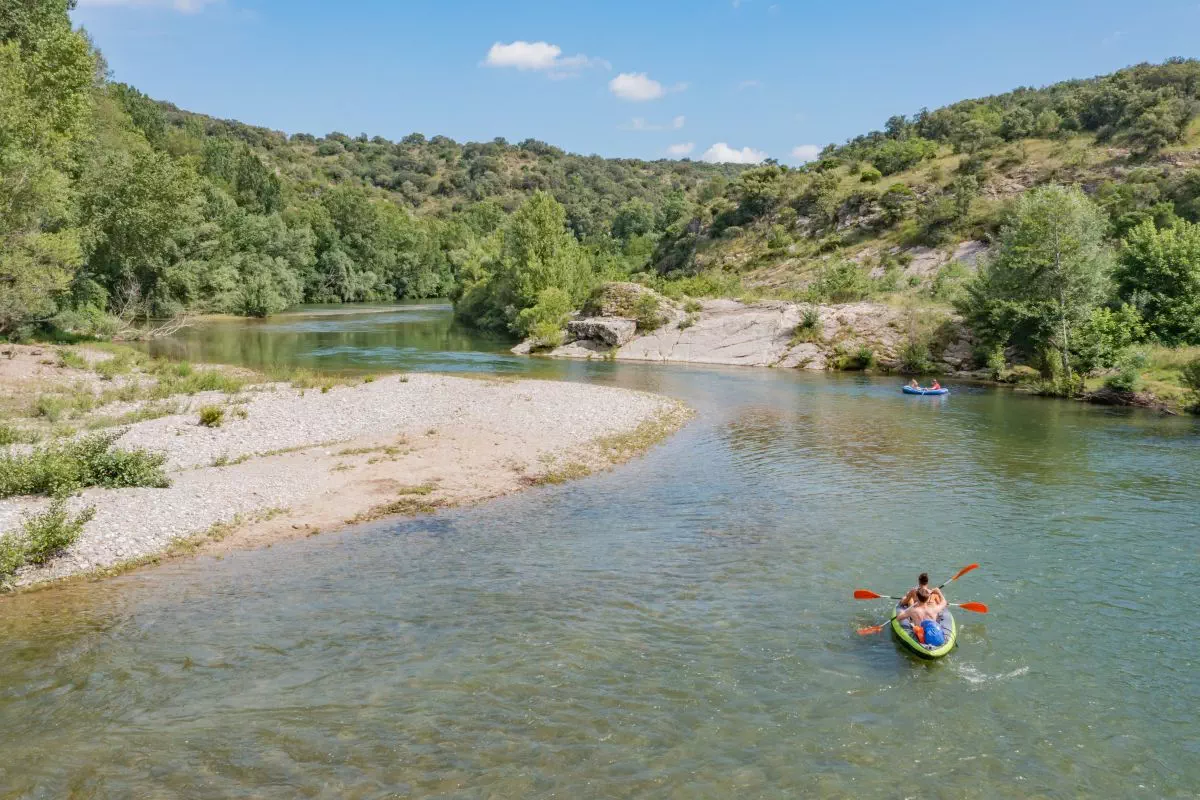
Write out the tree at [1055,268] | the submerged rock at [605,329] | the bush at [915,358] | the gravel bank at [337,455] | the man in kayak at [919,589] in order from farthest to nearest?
the submerged rock at [605,329], the bush at [915,358], the tree at [1055,268], the gravel bank at [337,455], the man in kayak at [919,589]

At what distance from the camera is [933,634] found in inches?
512

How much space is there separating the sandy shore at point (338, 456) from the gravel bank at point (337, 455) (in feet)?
0.17

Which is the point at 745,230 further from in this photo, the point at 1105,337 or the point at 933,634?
the point at 933,634

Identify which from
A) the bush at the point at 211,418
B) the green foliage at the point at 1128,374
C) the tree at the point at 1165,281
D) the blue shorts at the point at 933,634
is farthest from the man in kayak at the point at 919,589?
the tree at the point at 1165,281

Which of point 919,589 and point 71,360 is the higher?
point 71,360

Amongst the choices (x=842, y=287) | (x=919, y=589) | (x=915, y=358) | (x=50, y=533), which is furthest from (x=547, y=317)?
(x=919, y=589)

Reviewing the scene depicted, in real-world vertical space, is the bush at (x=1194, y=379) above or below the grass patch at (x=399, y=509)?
above

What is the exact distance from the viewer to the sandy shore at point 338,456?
18344mm

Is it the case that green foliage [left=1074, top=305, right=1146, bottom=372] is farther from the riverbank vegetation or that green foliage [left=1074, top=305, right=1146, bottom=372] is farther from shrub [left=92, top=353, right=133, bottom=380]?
shrub [left=92, top=353, right=133, bottom=380]

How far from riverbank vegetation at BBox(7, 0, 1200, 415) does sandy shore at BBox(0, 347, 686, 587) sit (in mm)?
15463

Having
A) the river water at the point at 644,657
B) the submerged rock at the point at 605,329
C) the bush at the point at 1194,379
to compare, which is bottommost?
the river water at the point at 644,657

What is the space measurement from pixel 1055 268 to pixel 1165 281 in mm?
7190

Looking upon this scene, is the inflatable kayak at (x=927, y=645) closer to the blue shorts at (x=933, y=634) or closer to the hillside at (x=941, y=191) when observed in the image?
the blue shorts at (x=933, y=634)

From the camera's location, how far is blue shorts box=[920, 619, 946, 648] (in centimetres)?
1295
